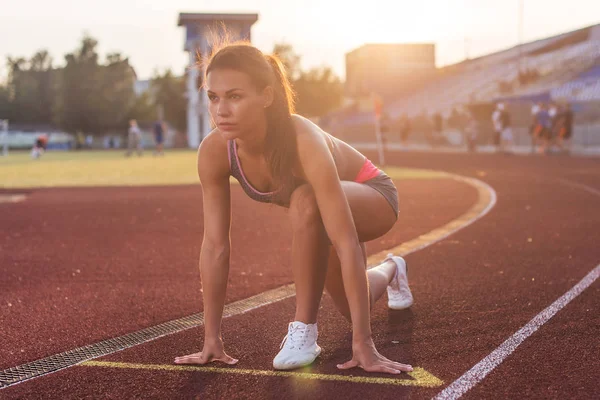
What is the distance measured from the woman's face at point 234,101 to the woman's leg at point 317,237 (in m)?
0.42

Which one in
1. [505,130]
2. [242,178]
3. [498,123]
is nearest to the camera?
[242,178]

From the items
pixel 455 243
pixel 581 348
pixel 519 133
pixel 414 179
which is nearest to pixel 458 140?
pixel 519 133

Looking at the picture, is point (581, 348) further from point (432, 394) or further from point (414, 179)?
point (414, 179)

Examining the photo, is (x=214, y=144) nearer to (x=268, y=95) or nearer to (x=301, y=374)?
(x=268, y=95)

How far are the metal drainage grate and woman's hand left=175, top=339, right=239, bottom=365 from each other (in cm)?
53

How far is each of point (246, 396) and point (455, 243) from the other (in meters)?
5.02

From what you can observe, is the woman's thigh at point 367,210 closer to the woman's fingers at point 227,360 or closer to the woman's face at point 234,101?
the woman's face at point 234,101

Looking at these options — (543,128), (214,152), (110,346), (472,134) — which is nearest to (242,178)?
(214,152)

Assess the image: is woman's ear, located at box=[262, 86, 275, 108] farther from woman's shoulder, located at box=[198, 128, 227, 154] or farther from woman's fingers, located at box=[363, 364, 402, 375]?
woman's fingers, located at box=[363, 364, 402, 375]

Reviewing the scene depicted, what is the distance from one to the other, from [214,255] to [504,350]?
5.28 ft

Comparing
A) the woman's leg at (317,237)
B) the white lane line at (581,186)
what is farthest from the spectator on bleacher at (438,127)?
the woman's leg at (317,237)

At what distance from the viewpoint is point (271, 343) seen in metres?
4.20

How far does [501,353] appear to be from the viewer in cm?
389

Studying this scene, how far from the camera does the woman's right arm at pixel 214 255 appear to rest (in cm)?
378
